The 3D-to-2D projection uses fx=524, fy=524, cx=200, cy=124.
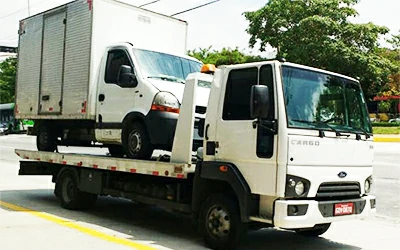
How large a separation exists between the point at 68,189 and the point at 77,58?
235cm

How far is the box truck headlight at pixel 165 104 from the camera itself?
300 inches

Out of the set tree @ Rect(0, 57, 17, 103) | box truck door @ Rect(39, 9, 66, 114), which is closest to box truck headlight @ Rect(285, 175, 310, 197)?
box truck door @ Rect(39, 9, 66, 114)

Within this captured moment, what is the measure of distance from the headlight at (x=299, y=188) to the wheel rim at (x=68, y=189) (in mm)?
4816

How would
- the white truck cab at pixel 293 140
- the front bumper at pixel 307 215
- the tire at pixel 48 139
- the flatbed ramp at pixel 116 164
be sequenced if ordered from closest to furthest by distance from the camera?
the front bumper at pixel 307 215 → the white truck cab at pixel 293 140 → the flatbed ramp at pixel 116 164 → the tire at pixel 48 139

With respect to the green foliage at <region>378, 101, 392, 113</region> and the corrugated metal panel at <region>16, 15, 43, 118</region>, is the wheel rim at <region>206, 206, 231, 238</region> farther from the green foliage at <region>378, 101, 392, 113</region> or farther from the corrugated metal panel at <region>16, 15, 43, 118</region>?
the green foliage at <region>378, 101, 392, 113</region>

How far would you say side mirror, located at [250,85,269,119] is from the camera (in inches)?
221

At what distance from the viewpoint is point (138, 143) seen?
7.88 metres

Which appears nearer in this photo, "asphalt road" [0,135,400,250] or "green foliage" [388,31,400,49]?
"asphalt road" [0,135,400,250]

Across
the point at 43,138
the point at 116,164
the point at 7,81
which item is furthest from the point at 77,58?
the point at 7,81

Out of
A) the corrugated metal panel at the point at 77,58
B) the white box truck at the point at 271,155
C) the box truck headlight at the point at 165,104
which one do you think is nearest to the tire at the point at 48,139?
the corrugated metal panel at the point at 77,58

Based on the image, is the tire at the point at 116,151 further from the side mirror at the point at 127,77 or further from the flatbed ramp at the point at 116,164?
the side mirror at the point at 127,77

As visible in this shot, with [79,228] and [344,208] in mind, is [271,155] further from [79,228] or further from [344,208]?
[79,228]

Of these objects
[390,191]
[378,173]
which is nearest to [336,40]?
[378,173]

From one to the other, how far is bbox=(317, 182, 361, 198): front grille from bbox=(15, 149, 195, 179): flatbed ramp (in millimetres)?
1655
